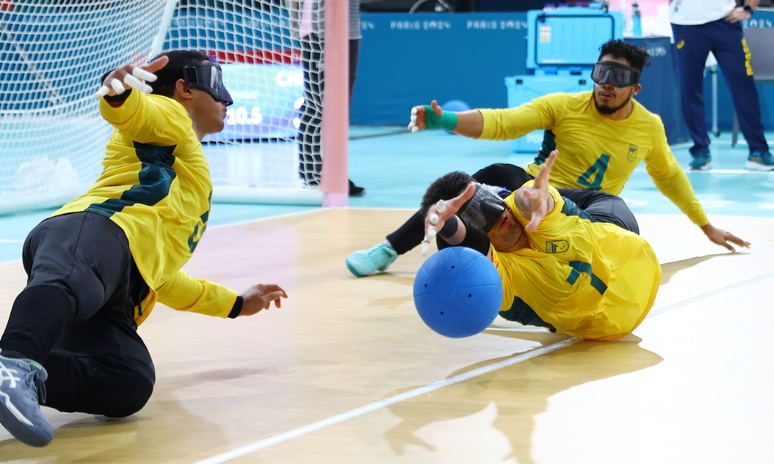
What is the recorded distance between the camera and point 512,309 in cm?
307

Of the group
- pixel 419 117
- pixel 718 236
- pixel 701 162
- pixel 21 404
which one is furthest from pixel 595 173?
pixel 701 162

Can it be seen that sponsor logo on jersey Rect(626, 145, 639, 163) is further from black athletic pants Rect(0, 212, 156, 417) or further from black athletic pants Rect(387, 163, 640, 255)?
black athletic pants Rect(0, 212, 156, 417)

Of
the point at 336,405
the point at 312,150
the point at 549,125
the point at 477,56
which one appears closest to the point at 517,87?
the point at 477,56

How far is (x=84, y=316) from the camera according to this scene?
2.15 metres

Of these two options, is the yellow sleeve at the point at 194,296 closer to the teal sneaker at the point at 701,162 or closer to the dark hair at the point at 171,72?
the dark hair at the point at 171,72

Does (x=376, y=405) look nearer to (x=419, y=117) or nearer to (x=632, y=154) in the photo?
(x=419, y=117)

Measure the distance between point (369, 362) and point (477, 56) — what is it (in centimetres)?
1047

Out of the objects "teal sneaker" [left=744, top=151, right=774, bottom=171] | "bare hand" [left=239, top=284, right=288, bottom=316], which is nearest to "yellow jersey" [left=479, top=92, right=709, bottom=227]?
"bare hand" [left=239, top=284, right=288, bottom=316]

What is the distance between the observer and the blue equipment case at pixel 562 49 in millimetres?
9672

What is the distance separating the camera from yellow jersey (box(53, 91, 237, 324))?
234cm

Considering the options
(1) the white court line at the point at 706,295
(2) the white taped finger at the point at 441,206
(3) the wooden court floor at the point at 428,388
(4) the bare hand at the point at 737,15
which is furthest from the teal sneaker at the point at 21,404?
(4) the bare hand at the point at 737,15

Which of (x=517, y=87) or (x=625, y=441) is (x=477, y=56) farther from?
(x=625, y=441)

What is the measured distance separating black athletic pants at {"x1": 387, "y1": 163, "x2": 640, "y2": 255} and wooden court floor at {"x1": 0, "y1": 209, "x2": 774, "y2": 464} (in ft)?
0.87

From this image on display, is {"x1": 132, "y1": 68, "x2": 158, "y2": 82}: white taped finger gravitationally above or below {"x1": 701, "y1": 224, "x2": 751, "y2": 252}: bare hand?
above
